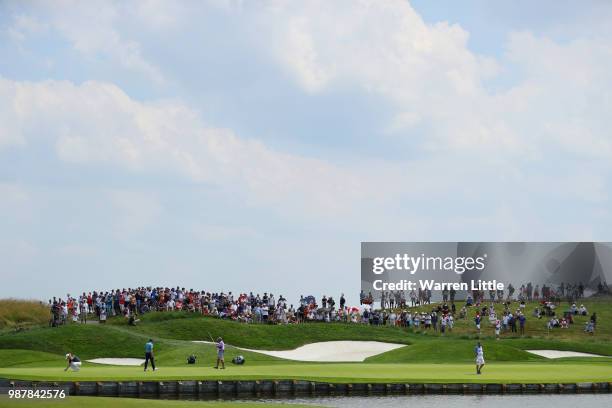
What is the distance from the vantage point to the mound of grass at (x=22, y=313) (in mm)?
88750

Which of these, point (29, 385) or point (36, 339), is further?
point (36, 339)

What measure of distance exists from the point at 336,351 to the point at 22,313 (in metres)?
28.0

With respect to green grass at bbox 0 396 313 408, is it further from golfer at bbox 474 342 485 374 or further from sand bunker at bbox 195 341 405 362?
sand bunker at bbox 195 341 405 362

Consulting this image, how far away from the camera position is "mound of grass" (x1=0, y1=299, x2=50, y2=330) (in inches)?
3494

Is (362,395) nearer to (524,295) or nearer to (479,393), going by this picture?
(479,393)

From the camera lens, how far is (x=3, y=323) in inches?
3469

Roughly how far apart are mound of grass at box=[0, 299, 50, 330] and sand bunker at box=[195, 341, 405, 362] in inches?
771

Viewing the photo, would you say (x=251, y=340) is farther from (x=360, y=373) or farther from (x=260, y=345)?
(x=360, y=373)

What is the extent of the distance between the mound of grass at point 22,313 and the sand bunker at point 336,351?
64.2 feet

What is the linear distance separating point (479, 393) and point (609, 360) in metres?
29.9

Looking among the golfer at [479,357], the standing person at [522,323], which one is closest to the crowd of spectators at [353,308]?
the standing person at [522,323]

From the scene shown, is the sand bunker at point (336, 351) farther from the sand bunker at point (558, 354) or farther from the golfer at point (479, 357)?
the golfer at point (479, 357)

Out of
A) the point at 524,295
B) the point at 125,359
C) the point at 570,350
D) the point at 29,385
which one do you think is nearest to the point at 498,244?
the point at 524,295

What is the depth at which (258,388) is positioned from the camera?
2185 inches
